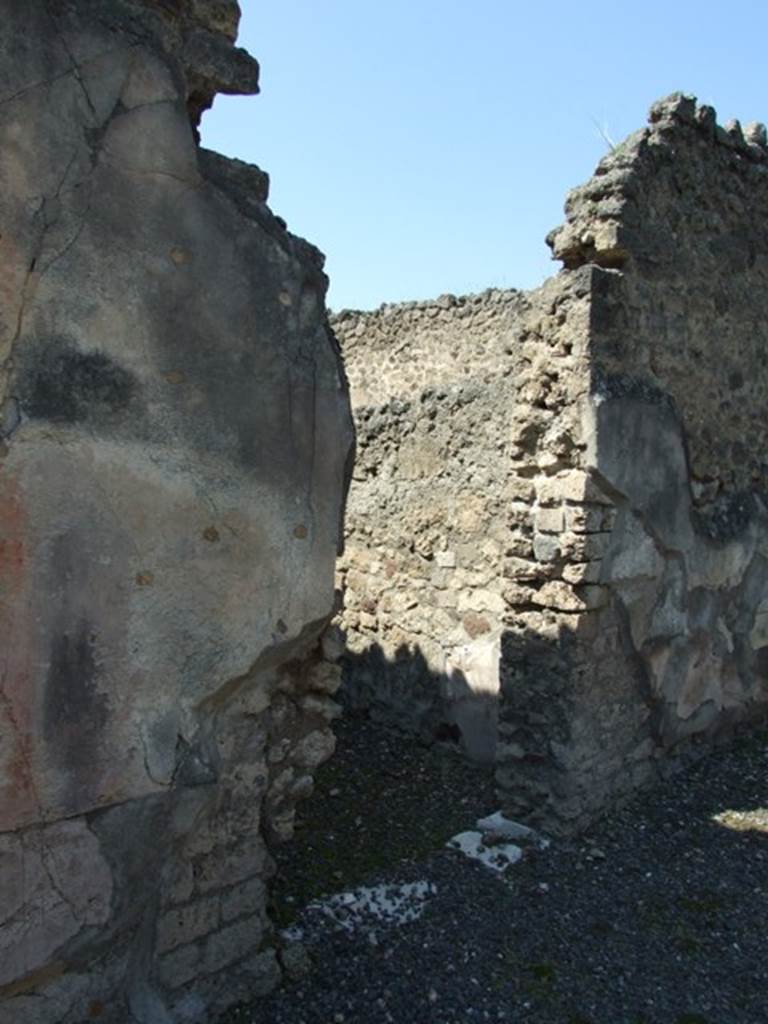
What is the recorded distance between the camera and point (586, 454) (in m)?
4.09

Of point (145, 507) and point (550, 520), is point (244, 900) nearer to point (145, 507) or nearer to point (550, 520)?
point (145, 507)

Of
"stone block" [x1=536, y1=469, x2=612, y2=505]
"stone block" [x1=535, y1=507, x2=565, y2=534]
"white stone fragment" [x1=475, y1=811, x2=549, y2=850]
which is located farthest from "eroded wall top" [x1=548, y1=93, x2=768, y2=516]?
"white stone fragment" [x1=475, y1=811, x2=549, y2=850]

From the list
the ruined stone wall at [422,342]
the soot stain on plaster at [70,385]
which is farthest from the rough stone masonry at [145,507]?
the ruined stone wall at [422,342]

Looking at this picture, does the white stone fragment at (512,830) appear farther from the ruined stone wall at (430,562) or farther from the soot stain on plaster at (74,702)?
the soot stain on plaster at (74,702)

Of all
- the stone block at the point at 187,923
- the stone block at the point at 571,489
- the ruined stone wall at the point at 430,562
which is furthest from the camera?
the ruined stone wall at the point at 430,562

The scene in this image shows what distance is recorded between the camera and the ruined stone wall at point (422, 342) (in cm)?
561

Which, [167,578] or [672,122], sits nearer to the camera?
[167,578]

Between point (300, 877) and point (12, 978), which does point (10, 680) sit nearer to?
point (12, 978)

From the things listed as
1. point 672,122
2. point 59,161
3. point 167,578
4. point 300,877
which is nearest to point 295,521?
point 167,578

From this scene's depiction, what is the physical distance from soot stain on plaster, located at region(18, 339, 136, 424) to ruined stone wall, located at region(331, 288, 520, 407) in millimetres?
3174

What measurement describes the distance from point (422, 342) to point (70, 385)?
4.14 m

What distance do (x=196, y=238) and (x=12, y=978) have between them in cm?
185

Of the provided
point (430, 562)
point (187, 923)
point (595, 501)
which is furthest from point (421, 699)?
point (187, 923)

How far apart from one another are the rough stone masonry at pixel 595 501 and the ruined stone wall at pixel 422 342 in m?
0.03
